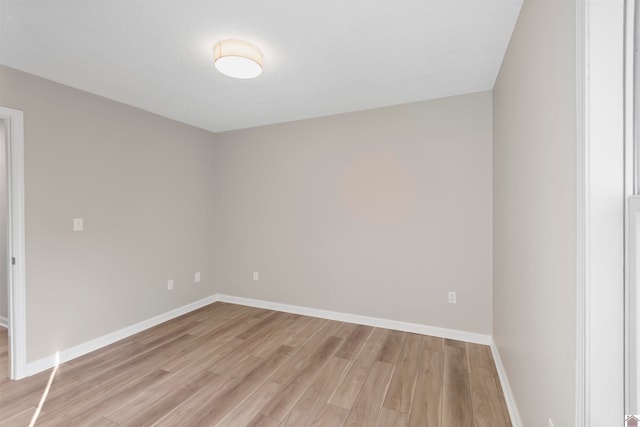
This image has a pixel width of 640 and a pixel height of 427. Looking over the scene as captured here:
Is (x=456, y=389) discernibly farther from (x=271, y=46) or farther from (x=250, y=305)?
(x=271, y=46)

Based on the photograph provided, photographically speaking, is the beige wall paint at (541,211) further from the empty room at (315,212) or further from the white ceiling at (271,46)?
the white ceiling at (271,46)

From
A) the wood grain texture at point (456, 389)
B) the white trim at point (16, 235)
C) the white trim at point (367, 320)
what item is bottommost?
the wood grain texture at point (456, 389)

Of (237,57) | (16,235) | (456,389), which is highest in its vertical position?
Result: (237,57)

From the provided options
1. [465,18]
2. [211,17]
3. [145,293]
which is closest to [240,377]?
[145,293]

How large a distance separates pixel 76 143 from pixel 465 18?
3354mm

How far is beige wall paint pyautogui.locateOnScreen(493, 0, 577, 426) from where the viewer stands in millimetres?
943

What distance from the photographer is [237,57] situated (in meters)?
1.85

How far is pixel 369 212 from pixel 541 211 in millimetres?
1967

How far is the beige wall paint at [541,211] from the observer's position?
0.94 meters

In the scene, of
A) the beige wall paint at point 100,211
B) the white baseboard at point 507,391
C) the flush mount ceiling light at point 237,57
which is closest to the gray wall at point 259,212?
the beige wall paint at point 100,211

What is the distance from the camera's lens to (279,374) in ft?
7.39

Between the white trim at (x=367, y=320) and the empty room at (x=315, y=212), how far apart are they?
0.02 meters

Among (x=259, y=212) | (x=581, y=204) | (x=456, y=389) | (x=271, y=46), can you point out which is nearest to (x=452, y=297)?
(x=456, y=389)

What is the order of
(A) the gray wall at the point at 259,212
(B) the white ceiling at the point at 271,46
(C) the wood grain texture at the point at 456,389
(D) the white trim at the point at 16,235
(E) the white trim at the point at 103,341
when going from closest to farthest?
(B) the white ceiling at the point at 271,46
(C) the wood grain texture at the point at 456,389
(D) the white trim at the point at 16,235
(E) the white trim at the point at 103,341
(A) the gray wall at the point at 259,212
